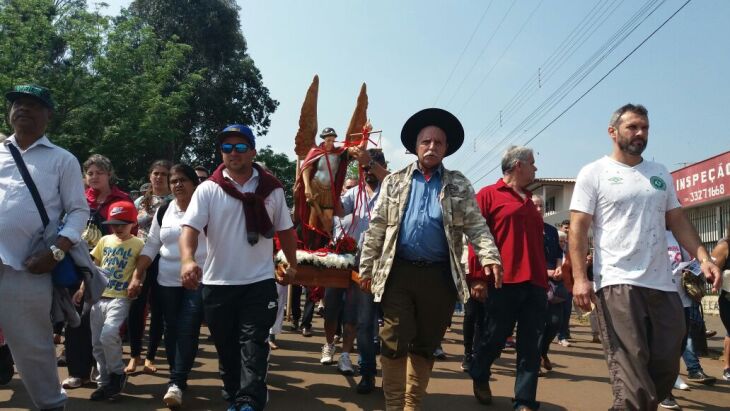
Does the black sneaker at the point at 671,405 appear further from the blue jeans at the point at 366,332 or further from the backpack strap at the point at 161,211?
the backpack strap at the point at 161,211

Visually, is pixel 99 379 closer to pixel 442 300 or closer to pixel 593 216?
pixel 442 300

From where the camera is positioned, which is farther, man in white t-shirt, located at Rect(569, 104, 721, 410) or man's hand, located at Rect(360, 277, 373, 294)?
man's hand, located at Rect(360, 277, 373, 294)

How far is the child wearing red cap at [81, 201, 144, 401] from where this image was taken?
5.59 m

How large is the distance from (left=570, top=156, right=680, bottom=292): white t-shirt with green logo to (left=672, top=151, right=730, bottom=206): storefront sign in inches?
522

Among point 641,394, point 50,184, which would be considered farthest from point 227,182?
point 641,394

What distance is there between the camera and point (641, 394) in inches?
160

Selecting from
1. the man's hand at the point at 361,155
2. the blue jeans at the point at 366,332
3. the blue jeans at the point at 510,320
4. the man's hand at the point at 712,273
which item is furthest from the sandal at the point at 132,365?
the man's hand at the point at 712,273

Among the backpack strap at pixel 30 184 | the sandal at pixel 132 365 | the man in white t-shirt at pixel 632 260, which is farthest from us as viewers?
the sandal at pixel 132 365

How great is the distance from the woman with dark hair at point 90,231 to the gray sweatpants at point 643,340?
4.37 metres

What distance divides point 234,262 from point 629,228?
8.90ft

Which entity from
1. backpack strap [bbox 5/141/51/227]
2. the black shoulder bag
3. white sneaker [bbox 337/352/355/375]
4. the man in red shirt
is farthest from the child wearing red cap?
the man in red shirt

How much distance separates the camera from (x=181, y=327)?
5434mm

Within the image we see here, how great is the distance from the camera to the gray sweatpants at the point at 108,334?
5586 millimetres

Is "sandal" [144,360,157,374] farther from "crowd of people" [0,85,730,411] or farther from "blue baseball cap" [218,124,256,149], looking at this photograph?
"blue baseball cap" [218,124,256,149]
